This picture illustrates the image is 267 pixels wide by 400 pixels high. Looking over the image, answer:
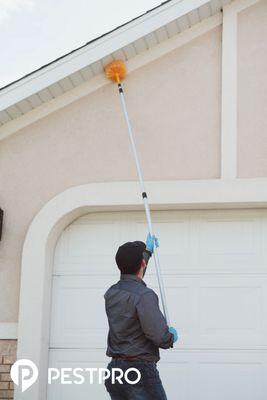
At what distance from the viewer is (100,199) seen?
23.5ft

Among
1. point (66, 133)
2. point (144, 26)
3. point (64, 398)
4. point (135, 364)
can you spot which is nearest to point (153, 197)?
point (66, 133)

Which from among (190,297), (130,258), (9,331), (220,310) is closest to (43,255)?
(9,331)

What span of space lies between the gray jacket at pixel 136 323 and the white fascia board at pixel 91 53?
2.92 meters

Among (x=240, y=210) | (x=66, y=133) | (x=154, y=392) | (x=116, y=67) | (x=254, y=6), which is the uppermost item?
(x=254, y=6)

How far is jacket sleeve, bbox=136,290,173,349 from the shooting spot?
4.61 meters

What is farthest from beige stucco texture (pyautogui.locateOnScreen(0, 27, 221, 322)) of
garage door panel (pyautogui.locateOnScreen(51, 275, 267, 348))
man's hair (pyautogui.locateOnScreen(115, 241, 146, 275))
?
man's hair (pyautogui.locateOnScreen(115, 241, 146, 275))

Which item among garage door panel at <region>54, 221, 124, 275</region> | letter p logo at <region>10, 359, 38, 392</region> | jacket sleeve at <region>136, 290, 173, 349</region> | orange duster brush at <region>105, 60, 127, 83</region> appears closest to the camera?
jacket sleeve at <region>136, 290, 173, 349</region>

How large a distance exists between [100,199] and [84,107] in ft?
3.17

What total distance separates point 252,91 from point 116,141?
54.7 inches

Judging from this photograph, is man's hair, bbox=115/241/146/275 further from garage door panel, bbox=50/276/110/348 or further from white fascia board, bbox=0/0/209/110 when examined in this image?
white fascia board, bbox=0/0/209/110

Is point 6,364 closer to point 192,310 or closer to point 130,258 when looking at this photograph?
point 192,310

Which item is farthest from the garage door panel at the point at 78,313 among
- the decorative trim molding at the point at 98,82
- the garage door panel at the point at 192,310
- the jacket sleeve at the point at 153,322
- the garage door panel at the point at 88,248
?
the jacket sleeve at the point at 153,322

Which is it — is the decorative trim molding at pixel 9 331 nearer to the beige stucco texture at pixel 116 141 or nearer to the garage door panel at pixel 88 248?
the beige stucco texture at pixel 116 141

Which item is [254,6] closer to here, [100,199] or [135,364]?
[100,199]
